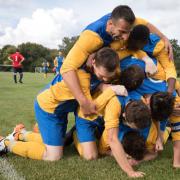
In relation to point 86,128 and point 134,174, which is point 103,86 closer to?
point 86,128

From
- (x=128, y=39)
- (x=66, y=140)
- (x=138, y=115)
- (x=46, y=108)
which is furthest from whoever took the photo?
(x=66, y=140)

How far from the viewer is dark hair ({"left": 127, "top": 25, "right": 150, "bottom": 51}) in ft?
14.6

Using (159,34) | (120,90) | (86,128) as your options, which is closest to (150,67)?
(120,90)

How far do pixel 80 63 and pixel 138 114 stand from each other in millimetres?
890

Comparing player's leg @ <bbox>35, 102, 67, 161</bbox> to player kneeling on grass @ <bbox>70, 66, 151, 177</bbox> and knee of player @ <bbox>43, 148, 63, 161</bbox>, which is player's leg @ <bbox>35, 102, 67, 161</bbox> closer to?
knee of player @ <bbox>43, 148, 63, 161</bbox>

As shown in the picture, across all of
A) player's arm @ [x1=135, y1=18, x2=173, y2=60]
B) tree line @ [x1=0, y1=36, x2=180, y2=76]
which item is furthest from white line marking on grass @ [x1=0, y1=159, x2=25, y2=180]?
tree line @ [x1=0, y1=36, x2=180, y2=76]

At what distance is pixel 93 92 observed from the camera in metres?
4.84

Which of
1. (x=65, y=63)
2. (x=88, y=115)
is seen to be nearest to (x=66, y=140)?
(x=88, y=115)

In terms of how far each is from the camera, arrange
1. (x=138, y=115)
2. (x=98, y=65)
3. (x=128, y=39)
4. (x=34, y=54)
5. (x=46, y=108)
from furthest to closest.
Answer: (x=34, y=54) → (x=46, y=108) → (x=128, y=39) → (x=98, y=65) → (x=138, y=115)

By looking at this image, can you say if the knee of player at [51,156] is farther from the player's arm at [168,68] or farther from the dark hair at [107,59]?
the player's arm at [168,68]

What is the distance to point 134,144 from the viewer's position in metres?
4.34

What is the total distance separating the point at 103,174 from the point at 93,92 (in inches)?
45.4

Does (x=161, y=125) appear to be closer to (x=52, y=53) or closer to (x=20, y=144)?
(x=20, y=144)

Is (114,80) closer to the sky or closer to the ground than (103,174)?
closer to the sky
